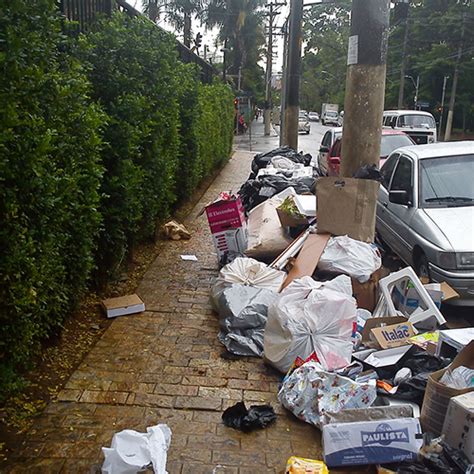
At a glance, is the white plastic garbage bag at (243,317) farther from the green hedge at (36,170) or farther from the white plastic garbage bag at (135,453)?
the white plastic garbage bag at (135,453)

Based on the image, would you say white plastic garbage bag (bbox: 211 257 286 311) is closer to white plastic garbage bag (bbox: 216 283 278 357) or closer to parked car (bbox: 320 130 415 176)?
white plastic garbage bag (bbox: 216 283 278 357)

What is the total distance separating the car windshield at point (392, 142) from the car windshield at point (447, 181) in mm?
5101

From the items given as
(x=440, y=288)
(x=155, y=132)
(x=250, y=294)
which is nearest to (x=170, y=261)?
(x=155, y=132)

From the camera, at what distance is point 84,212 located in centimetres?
424

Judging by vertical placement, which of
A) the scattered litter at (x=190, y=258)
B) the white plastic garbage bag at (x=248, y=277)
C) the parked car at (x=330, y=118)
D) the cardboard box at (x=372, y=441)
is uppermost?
the white plastic garbage bag at (x=248, y=277)

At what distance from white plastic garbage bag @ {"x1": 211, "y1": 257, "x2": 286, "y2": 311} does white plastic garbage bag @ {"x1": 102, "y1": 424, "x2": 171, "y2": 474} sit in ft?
7.04

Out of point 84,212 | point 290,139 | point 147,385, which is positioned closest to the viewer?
point 147,385

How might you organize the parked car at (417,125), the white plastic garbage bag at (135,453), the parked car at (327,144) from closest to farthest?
the white plastic garbage bag at (135,453), the parked car at (327,144), the parked car at (417,125)

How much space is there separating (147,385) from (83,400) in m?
0.45

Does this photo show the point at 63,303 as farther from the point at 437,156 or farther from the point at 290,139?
the point at 290,139

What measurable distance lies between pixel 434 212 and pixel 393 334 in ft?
7.37

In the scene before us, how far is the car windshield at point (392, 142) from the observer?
11.8 m

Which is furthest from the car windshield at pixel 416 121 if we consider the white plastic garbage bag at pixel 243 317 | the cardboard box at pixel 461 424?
the cardboard box at pixel 461 424

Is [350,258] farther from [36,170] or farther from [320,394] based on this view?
[36,170]
